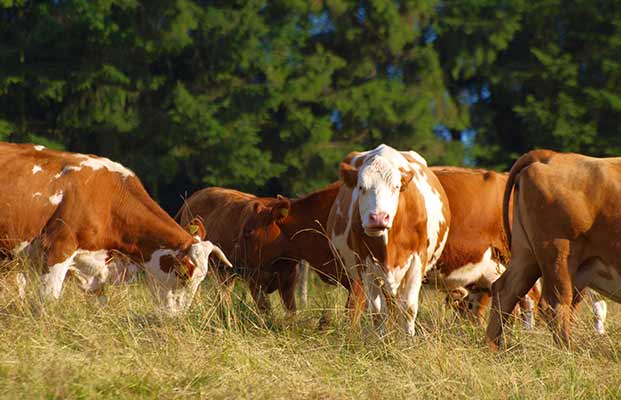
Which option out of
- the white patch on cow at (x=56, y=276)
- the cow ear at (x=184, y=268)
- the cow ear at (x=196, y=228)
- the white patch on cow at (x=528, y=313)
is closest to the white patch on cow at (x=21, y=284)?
the white patch on cow at (x=56, y=276)

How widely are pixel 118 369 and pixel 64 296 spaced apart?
2.91m

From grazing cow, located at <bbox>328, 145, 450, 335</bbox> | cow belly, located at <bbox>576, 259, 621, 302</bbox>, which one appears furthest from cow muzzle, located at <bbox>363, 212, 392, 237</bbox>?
cow belly, located at <bbox>576, 259, 621, 302</bbox>

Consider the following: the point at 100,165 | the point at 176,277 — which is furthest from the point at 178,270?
the point at 100,165

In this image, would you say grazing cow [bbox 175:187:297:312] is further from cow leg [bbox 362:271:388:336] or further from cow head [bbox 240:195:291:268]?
cow leg [bbox 362:271:388:336]

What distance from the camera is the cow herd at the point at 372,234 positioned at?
828cm

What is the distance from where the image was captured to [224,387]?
6.21m

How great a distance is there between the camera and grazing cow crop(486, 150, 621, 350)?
8195 millimetres

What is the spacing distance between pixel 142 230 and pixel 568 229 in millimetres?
4004

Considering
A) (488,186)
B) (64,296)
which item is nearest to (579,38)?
(488,186)

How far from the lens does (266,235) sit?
11398mm

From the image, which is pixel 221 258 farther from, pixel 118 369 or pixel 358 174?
pixel 118 369

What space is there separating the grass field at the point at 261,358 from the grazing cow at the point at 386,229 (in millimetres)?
521

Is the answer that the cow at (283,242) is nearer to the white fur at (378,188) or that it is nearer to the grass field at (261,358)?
the white fur at (378,188)

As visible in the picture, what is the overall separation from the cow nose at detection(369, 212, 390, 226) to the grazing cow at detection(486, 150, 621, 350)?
1109 mm
